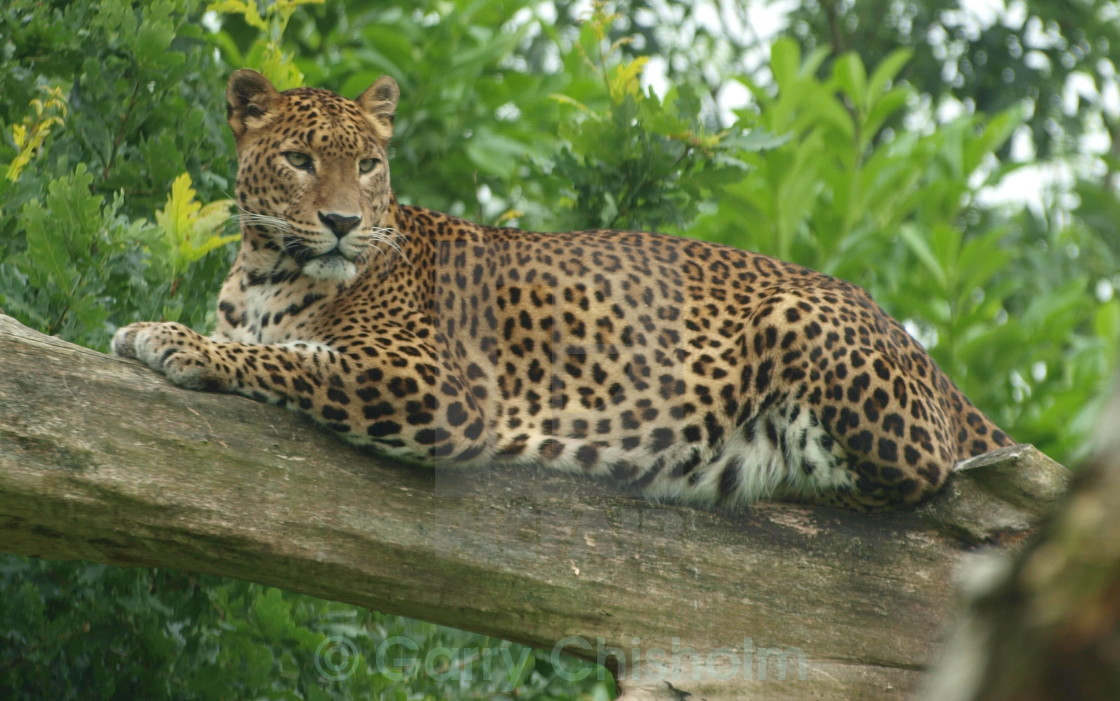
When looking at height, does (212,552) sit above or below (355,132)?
below

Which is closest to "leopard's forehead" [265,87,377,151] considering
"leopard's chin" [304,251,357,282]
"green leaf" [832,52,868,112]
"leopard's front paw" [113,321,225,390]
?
"leopard's chin" [304,251,357,282]

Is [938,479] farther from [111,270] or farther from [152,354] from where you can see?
[111,270]

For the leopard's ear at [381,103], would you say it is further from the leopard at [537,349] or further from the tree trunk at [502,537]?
the tree trunk at [502,537]

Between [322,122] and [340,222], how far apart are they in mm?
638

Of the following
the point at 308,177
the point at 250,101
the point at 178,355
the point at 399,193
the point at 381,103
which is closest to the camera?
the point at 178,355

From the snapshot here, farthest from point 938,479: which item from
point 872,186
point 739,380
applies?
point 872,186

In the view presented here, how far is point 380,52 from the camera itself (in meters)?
10.1

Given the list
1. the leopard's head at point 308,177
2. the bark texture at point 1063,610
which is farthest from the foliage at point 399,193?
the bark texture at point 1063,610

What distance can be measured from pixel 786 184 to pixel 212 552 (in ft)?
22.4

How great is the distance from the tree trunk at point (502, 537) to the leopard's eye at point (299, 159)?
138 cm

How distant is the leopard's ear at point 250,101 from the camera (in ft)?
21.1

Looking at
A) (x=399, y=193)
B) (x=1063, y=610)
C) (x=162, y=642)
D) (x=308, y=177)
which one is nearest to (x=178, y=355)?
(x=308, y=177)

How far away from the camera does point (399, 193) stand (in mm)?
9758

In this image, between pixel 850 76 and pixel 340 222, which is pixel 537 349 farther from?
pixel 850 76
